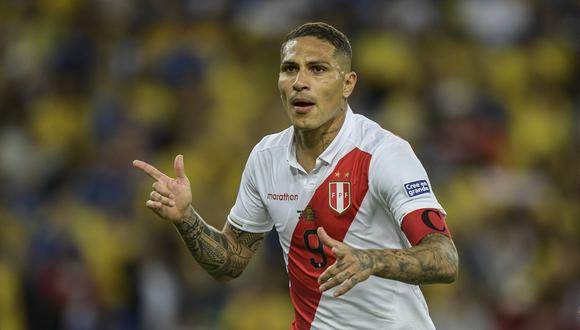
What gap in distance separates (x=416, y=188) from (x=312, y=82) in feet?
2.29

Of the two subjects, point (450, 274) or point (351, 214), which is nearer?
point (450, 274)

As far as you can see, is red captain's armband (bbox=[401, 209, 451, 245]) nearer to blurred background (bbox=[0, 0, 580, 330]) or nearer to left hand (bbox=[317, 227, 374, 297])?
left hand (bbox=[317, 227, 374, 297])

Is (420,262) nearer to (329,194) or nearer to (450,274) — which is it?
(450,274)

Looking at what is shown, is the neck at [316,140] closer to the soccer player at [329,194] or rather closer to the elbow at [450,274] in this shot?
the soccer player at [329,194]

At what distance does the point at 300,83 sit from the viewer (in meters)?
5.20

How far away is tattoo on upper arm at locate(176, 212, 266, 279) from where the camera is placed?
18.1 feet

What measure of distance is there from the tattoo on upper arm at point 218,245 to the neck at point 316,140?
1.83 ft

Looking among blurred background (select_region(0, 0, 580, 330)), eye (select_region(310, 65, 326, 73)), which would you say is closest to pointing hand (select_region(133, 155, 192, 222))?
eye (select_region(310, 65, 326, 73))

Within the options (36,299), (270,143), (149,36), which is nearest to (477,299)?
(36,299)

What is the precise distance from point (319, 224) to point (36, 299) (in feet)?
16.0

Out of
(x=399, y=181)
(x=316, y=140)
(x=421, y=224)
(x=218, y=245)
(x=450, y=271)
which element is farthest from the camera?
(x=218, y=245)

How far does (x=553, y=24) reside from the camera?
41.0ft

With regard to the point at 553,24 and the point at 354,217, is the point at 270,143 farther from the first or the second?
the point at 553,24

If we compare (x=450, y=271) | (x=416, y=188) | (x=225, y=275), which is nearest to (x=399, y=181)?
(x=416, y=188)
